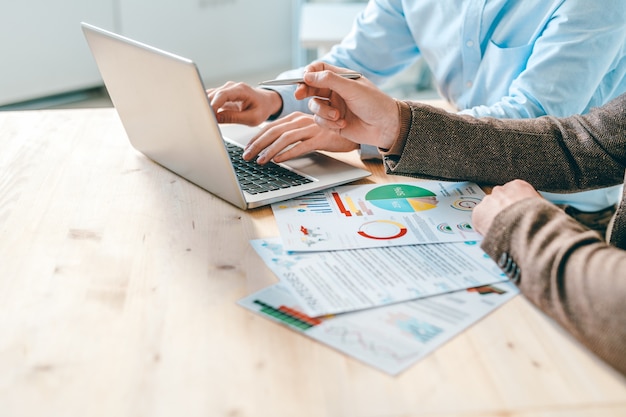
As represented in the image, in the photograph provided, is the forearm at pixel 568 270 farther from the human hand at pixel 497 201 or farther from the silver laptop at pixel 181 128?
the silver laptop at pixel 181 128

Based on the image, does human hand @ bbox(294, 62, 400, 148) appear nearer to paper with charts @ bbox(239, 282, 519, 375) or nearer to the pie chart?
the pie chart

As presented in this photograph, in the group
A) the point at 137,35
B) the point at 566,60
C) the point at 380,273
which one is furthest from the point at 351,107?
the point at 137,35

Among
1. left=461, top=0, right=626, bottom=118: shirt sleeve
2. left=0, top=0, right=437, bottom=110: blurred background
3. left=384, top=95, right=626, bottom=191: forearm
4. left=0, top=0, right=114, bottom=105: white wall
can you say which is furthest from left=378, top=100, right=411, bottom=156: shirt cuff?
left=0, top=0, right=114, bottom=105: white wall

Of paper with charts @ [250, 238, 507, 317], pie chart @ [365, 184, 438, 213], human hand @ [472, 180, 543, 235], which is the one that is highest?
human hand @ [472, 180, 543, 235]

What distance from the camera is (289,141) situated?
1.08 metres

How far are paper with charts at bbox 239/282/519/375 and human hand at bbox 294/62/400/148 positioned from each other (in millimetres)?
338

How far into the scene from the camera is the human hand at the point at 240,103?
1.23m

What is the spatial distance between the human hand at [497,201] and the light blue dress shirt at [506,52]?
30 centimetres

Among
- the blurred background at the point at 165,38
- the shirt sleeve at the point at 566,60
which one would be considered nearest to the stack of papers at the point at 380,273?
the shirt sleeve at the point at 566,60

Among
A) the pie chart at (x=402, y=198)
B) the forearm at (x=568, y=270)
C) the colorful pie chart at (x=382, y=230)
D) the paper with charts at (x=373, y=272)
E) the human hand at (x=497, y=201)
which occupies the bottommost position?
the pie chart at (x=402, y=198)

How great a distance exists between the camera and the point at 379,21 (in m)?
1.56

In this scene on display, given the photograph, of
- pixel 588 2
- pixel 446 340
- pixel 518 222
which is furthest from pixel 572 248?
pixel 588 2

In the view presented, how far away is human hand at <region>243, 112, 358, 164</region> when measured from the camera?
3.55 ft

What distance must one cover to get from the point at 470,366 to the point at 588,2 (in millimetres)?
861
